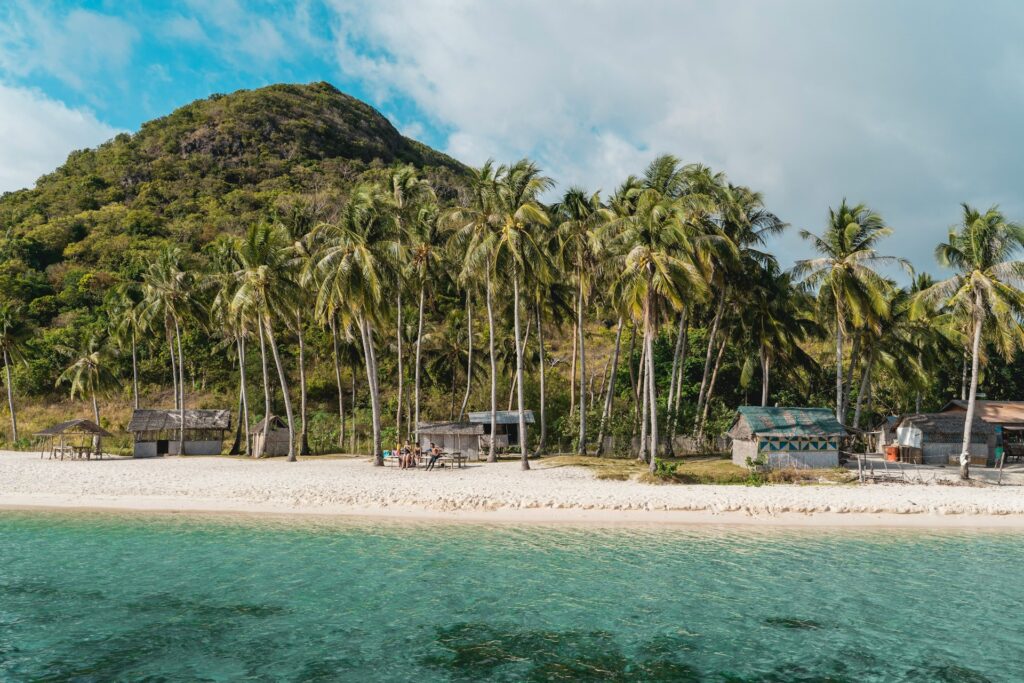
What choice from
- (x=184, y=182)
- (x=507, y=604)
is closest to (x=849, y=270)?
(x=507, y=604)

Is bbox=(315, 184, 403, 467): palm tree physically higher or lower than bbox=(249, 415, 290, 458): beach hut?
higher

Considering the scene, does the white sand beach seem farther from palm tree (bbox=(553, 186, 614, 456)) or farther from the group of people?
palm tree (bbox=(553, 186, 614, 456))

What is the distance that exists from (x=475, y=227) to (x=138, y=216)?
62.7 m

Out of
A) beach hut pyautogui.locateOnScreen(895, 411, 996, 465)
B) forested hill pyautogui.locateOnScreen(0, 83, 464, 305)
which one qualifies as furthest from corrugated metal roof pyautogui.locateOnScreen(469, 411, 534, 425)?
forested hill pyautogui.locateOnScreen(0, 83, 464, 305)

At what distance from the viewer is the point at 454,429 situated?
112 feet

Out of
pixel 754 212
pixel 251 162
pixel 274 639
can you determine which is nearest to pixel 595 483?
pixel 274 639

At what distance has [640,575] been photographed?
14062 millimetres

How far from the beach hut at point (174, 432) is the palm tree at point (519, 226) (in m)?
21.0

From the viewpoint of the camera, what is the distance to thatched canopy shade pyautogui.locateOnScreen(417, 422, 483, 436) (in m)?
34.1

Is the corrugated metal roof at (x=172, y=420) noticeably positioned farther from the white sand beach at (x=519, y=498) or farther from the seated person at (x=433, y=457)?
the seated person at (x=433, y=457)

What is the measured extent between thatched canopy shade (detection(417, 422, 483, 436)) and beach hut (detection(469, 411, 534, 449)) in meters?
0.59

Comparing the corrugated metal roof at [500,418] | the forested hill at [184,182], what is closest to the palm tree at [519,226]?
the corrugated metal roof at [500,418]

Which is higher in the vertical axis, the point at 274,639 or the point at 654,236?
the point at 654,236

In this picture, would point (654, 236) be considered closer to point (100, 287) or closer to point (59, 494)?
point (59, 494)
